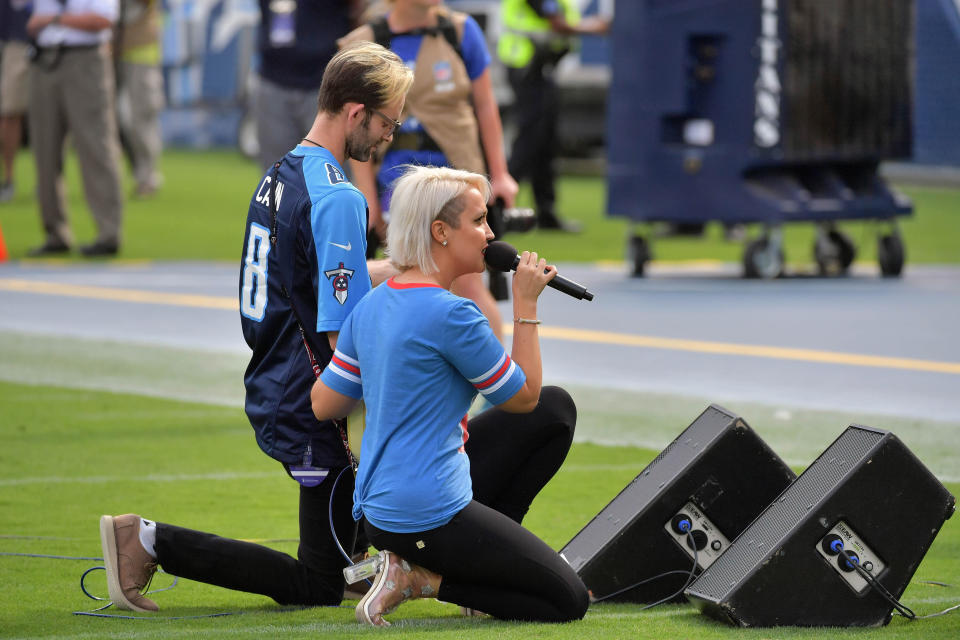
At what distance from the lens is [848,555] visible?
14.3 feet

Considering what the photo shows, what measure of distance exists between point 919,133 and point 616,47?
11.5 meters

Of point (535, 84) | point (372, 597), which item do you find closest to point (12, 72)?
point (535, 84)

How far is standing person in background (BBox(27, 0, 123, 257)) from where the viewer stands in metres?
12.7

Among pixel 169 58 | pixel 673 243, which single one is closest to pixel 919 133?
pixel 673 243

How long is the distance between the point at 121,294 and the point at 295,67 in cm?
351

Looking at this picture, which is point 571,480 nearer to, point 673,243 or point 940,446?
point 940,446

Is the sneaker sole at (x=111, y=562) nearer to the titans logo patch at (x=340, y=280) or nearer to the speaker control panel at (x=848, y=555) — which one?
the titans logo patch at (x=340, y=280)

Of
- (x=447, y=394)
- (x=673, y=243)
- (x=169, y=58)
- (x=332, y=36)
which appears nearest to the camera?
(x=447, y=394)

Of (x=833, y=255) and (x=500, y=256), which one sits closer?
(x=500, y=256)

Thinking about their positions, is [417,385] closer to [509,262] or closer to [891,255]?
[509,262]

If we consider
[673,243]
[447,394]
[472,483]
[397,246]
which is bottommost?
[673,243]

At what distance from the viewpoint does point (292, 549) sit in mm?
5379

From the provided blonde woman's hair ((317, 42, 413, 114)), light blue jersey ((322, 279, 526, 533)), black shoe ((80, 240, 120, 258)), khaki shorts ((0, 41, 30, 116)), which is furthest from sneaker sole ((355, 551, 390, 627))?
khaki shorts ((0, 41, 30, 116))

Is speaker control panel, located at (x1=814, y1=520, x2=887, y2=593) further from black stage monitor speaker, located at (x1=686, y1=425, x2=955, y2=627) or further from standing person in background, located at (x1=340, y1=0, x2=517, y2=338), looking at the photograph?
standing person in background, located at (x1=340, y1=0, x2=517, y2=338)
